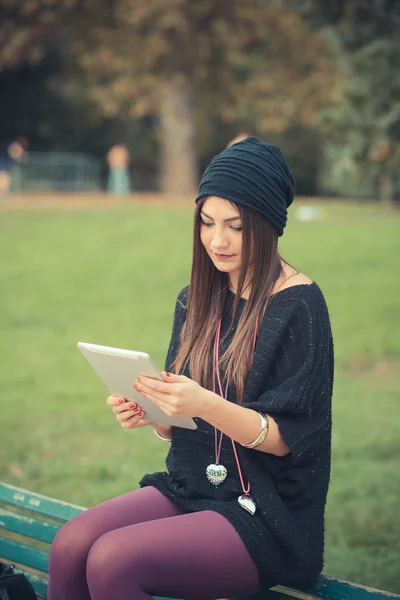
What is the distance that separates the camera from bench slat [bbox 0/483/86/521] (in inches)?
129

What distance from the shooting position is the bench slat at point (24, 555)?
3.34m

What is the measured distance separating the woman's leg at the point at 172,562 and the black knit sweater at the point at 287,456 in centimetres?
5

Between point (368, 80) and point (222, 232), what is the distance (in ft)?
8.38

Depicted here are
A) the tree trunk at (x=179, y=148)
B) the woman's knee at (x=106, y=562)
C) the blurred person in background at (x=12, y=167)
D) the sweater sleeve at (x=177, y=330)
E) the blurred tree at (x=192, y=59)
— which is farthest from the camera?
the tree trunk at (x=179, y=148)

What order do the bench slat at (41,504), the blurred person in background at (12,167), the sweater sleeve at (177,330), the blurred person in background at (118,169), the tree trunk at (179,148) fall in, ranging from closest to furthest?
1. the sweater sleeve at (177,330)
2. the bench slat at (41,504)
3. the blurred person in background at (12,167)
4. the tree trunk at (179,148)
5. the blurred person in background at (118,169)

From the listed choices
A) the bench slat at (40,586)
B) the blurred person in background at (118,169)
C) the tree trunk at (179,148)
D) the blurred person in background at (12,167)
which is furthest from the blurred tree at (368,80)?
the blurred person in background at (118,169)

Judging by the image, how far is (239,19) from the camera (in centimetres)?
2344

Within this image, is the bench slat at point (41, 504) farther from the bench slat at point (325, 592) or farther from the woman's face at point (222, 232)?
the woman's face at point (222, 232)

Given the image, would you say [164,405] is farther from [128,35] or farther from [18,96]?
[18,96]

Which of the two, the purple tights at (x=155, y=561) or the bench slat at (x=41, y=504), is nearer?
the purple tights at (x=155, y=561)

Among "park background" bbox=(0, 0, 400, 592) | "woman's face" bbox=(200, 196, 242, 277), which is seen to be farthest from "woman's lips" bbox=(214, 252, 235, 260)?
"park background" bbox=(0, 0, 400, 592)

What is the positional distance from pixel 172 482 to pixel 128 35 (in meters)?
23.1

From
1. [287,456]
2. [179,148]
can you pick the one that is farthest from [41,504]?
[179,148]

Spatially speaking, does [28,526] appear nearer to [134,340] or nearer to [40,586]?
[40,586]
